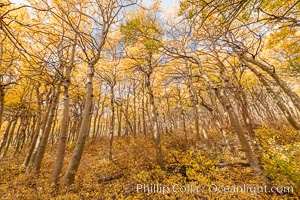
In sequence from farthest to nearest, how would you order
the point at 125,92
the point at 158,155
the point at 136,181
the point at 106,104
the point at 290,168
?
the point at 106,104 → the point at 125,92 → the point at 158,155 → the point at 136,181 → the point at 290,168

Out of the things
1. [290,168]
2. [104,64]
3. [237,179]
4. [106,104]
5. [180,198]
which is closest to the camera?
[290,168]

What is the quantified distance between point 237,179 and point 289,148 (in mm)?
1769

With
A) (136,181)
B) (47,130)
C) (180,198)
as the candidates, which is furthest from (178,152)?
(47,130)

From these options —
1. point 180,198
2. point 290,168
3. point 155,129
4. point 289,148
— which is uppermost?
point 155,129


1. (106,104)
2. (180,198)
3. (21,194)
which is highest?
(106,104)

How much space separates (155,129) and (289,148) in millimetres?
4792

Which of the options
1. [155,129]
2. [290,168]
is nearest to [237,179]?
[290,168]

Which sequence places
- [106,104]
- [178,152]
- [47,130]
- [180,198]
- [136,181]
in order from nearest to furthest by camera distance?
[180,198]
[136,181]
[47,130]
[178,152]
[106,104]

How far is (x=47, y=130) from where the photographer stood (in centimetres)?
650

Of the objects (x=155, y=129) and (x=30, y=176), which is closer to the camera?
(x=30, y=176)

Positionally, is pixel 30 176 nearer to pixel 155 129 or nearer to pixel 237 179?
pixel 155 129

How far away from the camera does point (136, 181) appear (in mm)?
5449

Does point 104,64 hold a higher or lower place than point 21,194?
higher

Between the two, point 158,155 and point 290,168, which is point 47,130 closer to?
point 158,155
